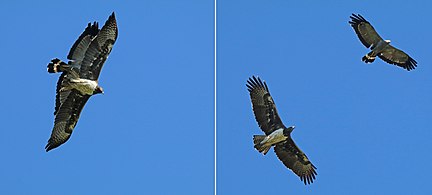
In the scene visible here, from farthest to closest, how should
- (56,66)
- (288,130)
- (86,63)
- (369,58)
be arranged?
(369,58) → (288,130) → (86,63) → (56,66)

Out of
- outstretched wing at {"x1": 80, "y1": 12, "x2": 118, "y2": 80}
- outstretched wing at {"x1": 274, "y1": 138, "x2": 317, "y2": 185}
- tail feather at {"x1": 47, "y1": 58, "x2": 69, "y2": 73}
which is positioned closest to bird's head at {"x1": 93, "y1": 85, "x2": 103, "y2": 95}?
outstretched wing at {"x1": 80, "y1": 12, "x2": 118, "y2": 80}

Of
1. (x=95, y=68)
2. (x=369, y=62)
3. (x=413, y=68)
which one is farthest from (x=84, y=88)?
(x=413, y=68)

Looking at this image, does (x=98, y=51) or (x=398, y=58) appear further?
(x=398, y=58)

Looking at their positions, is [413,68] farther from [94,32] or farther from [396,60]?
[94,32]

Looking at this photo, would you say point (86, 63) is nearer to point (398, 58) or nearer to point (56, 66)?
point (56, 66)

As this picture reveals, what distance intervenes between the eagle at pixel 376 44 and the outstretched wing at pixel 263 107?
9.73ft

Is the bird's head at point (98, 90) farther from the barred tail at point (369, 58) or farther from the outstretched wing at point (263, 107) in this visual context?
the barred tail at point (369, 58)

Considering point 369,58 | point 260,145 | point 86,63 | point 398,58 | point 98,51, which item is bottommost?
point 260,145

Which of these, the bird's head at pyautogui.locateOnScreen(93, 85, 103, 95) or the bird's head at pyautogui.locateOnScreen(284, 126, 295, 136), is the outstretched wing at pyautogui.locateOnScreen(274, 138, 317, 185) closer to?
the bird's head at pyautogui.locateOnScreen(284, 126, 295, 136)

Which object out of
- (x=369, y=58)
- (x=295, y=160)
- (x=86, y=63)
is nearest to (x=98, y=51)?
(x=86, y=63)

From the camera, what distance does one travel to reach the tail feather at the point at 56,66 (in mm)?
13099

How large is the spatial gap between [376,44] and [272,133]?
371 cm

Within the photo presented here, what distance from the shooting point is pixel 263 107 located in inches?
595

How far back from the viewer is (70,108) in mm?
14289
